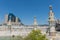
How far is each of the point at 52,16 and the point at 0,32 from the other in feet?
100.0

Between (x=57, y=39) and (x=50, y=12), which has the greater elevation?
(x=50, y=12)

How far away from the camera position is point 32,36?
22875 mm

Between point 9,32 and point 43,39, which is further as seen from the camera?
point 9,32

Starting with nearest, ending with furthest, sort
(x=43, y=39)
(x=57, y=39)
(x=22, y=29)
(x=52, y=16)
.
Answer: (x=43, y=39) → (x=57, y=39) → (x=52, y=16) → (x=22, y=29)

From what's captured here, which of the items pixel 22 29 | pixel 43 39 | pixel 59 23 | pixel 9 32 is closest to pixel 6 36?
pixel 9 32

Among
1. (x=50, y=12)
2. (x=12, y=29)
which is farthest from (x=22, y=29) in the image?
(x=50, y=12)

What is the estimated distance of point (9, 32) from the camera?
171 ft

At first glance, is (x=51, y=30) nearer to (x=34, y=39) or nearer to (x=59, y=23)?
(x=34, y=39)

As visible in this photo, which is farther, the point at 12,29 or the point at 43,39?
the point at 12,29

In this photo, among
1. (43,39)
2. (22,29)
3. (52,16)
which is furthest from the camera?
(22,29)

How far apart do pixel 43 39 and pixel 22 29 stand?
118 feet

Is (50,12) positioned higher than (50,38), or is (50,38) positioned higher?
(50,12)

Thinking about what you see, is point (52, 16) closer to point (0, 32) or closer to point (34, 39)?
point (34, 39)

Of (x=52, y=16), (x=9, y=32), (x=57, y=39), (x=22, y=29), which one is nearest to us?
(x=57, y=39)
